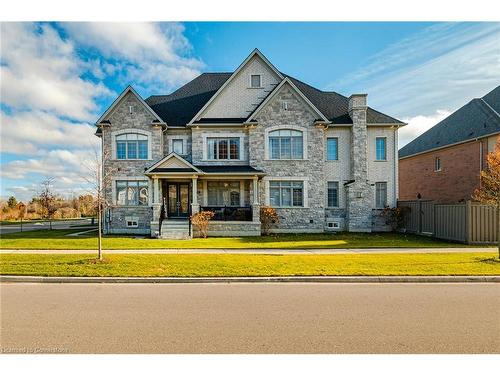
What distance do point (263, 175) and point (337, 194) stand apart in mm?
5792

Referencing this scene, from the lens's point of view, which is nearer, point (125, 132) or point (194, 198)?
point (194, 198)

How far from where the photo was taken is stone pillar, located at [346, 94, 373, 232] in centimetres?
2062

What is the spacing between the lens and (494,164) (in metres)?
12.2

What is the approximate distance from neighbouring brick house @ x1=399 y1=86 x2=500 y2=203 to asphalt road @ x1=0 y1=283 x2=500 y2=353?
58.7 feet

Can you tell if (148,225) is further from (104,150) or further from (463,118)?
(463,118)

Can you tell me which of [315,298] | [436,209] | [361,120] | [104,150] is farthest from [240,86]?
[315,298]

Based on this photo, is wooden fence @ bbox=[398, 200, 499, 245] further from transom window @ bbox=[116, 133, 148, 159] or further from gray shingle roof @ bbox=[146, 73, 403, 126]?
transom window @ bbox=[116, 133, 148, 159]

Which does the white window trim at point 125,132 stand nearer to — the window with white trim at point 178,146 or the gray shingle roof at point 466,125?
the window with white trim at point 178,146

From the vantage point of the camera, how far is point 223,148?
21.0 meters

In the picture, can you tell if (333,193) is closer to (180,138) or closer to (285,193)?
(285,193)

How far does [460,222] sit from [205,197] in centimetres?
1510

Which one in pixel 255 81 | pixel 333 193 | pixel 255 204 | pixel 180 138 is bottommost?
pixel 255 204

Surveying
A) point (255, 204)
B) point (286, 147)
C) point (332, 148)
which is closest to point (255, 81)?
point (286, 147)

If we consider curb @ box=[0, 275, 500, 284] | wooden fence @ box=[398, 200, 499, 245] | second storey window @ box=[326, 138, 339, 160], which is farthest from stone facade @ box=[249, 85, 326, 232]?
curb @ box=[0, 275, 500, 284]
